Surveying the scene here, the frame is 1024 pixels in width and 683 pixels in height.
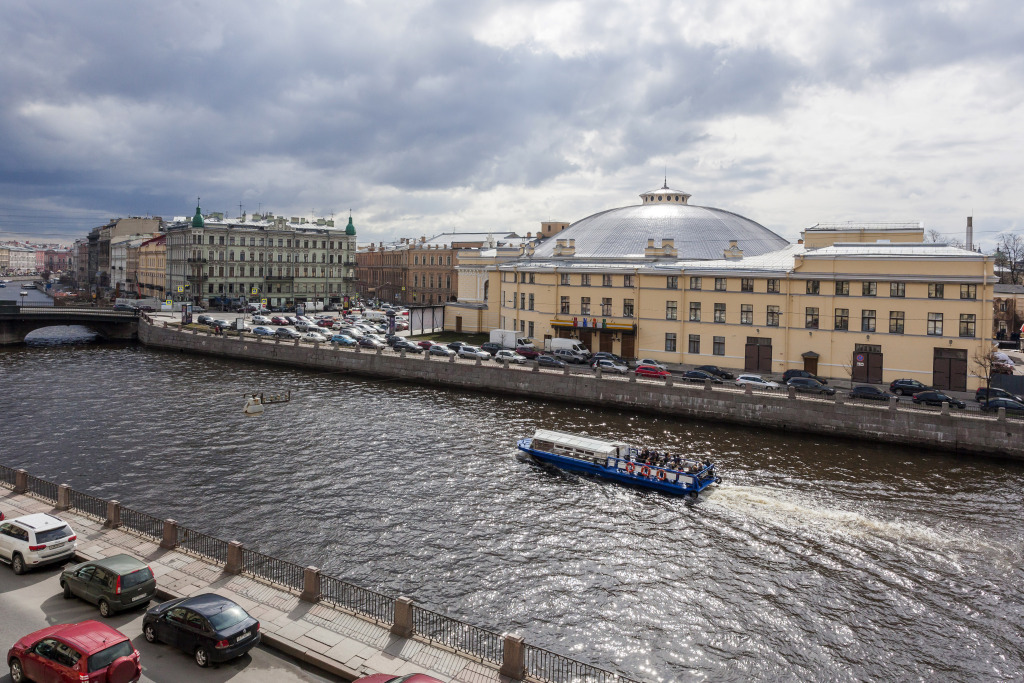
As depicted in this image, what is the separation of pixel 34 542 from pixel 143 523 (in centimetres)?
417

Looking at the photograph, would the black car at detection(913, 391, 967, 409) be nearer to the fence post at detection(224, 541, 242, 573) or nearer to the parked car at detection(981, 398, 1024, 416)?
the parked car at detection(981, 398, 1024, 416)

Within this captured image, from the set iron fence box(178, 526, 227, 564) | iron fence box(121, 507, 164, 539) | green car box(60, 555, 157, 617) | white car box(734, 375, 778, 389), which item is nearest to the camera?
green car box(60, 555, 157, 617)

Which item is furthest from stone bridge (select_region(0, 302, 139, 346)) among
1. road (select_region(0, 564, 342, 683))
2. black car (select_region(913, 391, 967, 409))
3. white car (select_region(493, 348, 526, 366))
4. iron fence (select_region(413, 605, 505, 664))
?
black car (select_region(913, 391, 967, 409))

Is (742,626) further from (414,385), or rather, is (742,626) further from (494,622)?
(414,385)

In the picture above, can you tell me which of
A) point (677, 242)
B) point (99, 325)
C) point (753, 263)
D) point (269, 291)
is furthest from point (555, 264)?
point (269, 291)

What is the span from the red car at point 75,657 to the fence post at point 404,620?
5.68 meters

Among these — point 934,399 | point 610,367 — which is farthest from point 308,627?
point 934,399

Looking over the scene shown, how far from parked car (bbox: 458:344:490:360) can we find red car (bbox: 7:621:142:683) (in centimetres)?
4723

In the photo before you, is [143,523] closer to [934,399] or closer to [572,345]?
[934,399]

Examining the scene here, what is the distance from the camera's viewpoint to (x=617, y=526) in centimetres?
2938

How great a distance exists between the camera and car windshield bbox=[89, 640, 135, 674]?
14032 mm

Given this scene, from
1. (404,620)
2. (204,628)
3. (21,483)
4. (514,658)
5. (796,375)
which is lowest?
(514,658)

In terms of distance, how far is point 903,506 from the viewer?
31641 mm

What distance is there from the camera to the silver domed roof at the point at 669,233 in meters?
74.2
